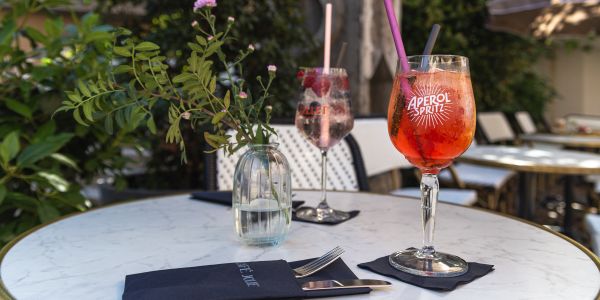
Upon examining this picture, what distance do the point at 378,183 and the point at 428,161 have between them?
2.23 m

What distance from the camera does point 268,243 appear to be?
0.87 m

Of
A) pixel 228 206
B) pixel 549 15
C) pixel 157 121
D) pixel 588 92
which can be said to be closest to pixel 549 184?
pixel 549 15

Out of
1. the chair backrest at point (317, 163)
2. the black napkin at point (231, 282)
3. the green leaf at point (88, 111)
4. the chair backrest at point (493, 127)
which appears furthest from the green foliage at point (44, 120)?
the chair backrest at point (493, 127)

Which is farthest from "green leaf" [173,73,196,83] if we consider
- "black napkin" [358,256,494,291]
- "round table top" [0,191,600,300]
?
"black napkin" [358,256,494,291]

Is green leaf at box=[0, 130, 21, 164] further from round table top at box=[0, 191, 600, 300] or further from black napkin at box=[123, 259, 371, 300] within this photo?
black napkin at box=[123, 259, 371, 300]

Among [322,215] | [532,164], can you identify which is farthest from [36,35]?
[532,164]

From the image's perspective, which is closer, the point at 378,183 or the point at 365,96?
the point at 378,183

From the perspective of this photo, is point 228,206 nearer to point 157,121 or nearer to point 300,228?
point 300,228

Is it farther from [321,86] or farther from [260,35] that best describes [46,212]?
[260,35]

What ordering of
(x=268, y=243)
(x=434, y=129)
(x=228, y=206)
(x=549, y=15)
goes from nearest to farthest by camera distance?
(x=434, y=129), (x=268, y=243), (x=228, y=206), (x=549, y=15)

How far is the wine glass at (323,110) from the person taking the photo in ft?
3.57

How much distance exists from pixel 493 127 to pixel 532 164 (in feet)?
10.6

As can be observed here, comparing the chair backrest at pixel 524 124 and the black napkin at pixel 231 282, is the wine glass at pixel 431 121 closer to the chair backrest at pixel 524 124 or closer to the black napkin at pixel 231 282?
the black napkin at pixel 231 282

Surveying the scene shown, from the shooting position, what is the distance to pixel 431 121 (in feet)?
2.47
